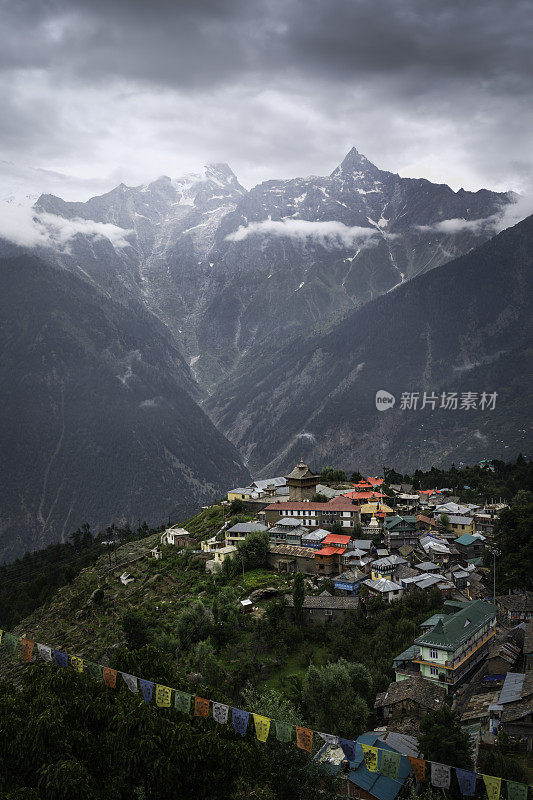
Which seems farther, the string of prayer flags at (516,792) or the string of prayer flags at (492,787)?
the string of prayer flags at (516,792)

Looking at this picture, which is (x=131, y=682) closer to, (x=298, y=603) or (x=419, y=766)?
(x=419, y=766)

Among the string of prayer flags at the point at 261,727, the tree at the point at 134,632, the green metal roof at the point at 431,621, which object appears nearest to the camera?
the string of prayer flags at the point at 261,727

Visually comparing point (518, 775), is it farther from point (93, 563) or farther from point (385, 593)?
point (93, 563)

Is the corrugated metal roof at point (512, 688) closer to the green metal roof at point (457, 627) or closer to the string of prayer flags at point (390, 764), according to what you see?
the green metal roof at point (457, 627)

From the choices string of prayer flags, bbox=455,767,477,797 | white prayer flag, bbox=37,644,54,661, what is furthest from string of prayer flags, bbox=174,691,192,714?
string of prayer flags, bbox=455,767,477,797

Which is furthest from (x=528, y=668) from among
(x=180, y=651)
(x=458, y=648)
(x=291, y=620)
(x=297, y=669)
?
(x=180, y=651)

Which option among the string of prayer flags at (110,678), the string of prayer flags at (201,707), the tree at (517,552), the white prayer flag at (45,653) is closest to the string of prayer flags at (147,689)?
the string of prayer flags at (110,678)

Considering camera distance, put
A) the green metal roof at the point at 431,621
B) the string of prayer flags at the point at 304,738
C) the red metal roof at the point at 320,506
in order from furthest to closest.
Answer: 1. the red metal roof at the point at 320,506
2. the green metal roof at the point at 431,621
3. the string of prayer flags at the point at 304,738
